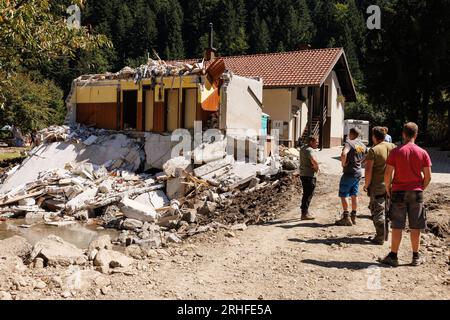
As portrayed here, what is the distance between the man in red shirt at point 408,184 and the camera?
227 inches

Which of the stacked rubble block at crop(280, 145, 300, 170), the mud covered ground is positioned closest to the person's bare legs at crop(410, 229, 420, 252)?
the mud covered ground

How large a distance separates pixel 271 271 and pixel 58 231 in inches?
301

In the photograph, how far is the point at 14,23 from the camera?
6.75 m

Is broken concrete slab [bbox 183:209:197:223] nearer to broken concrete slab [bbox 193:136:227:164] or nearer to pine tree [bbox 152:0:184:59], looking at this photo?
broken concrete slab [bbox 193:136:227:164]

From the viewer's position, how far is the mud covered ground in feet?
17.0

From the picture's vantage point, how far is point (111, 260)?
624 cm

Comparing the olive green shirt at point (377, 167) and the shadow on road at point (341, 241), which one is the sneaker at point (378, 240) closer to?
the shadow on road at point (341, 241)

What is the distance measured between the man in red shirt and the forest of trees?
19.8 m

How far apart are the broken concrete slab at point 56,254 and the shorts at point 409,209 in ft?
15.2

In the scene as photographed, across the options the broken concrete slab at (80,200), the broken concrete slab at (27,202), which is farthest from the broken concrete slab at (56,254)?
the broken concrete slab at (27,202)

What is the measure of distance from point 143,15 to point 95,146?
5948 cm

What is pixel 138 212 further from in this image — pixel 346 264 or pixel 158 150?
pixel 346 264

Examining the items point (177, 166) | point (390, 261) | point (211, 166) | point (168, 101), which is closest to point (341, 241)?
point (390, 261)

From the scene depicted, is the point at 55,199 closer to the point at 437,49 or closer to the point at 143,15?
the point at 437,49
